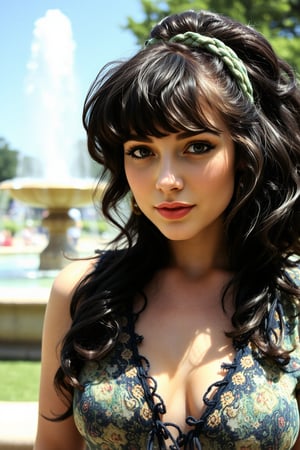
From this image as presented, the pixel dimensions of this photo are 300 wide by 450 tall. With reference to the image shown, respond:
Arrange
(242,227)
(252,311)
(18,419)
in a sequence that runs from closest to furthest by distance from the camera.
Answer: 1. (252,311)
2. (242,227)
3. (18,419)

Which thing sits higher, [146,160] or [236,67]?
[236,67]

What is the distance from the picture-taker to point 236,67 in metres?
1.82

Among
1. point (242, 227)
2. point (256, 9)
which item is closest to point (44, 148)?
point (256, 9)

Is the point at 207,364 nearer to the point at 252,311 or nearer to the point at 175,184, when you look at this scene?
the point at 252,311

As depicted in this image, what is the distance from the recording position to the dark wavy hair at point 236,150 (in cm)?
168

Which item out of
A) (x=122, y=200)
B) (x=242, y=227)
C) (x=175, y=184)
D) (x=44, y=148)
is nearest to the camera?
(x=175, y=184)

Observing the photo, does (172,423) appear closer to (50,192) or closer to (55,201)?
(50,192)

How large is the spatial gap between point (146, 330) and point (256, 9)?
2483 cm

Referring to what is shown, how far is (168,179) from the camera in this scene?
5.38 feet

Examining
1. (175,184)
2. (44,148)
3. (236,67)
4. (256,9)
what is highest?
(236,67)

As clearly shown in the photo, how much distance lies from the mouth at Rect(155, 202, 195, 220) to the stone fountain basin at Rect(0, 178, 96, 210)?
9.38 m

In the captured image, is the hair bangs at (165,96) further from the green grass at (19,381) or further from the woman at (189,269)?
the green grass at (19,381)

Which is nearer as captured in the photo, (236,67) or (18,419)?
(236,67)

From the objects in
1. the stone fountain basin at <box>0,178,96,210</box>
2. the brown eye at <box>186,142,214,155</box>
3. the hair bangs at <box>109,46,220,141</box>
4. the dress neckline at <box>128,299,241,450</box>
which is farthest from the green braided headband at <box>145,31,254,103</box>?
the stone fountain basin at <box>0,178,96,210</box>
